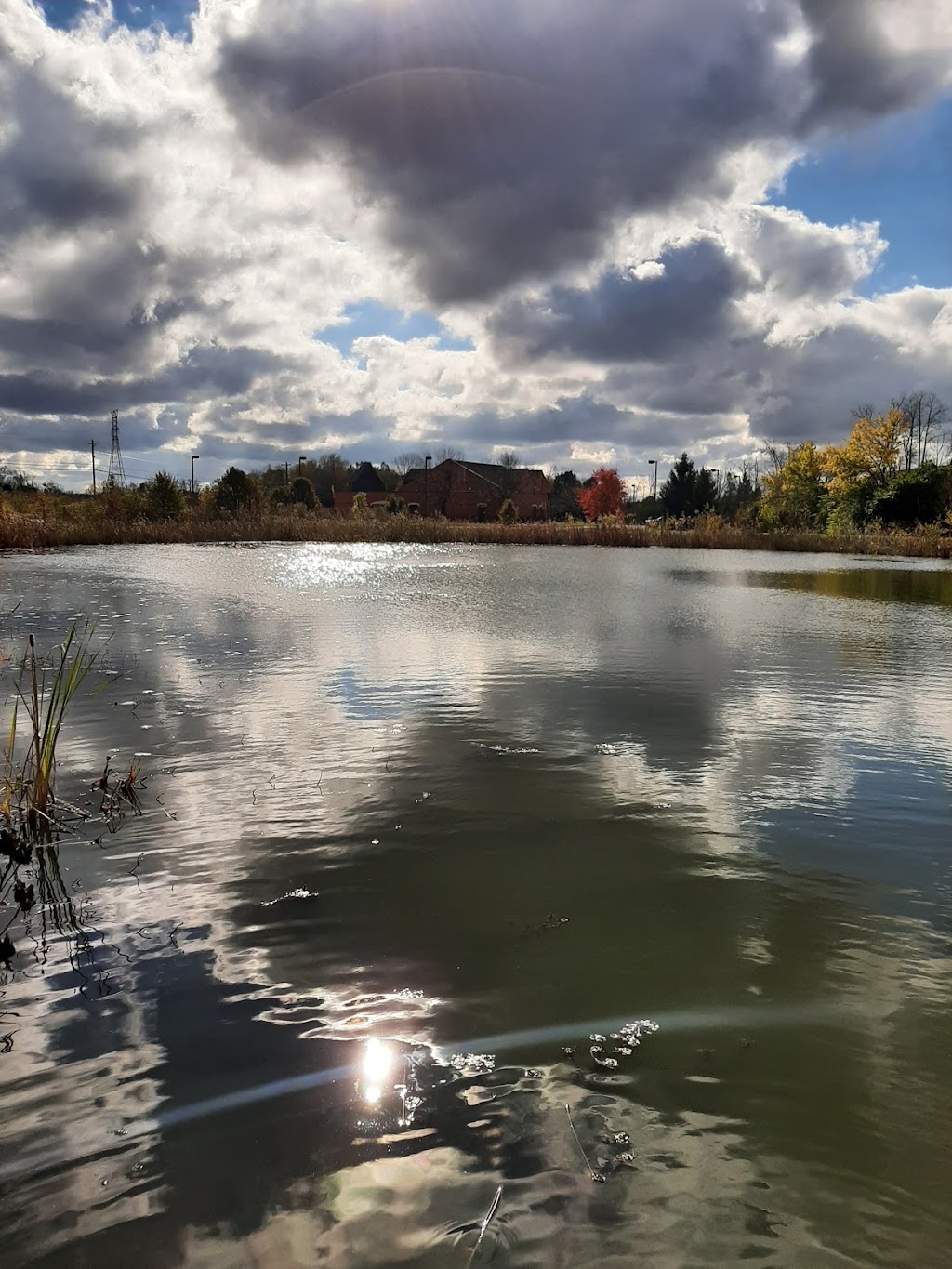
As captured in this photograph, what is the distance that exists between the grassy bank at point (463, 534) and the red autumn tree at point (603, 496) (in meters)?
35.1

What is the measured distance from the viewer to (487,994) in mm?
2398

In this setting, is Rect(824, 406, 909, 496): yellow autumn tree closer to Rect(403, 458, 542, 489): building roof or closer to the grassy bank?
the grassy bank

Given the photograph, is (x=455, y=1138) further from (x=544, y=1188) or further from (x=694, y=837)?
(x=694, y=837)

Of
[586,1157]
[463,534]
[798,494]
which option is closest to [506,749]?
[586,1157]

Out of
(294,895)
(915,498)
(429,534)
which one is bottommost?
(294,895)

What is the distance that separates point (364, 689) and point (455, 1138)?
4775mm

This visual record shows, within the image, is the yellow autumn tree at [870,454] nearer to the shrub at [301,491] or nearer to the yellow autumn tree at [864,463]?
the yellow autumn tree at [864,463]

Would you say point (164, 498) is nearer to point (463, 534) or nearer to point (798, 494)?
point (463, 534)

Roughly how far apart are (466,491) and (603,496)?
1308 cm

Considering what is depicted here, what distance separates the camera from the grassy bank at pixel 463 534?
2916cm

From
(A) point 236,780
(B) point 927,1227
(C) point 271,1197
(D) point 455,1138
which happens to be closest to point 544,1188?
(D) point 455,1138

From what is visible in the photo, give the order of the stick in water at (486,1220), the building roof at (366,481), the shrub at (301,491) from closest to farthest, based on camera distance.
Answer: the stick in water at (486,1220), the shrub at (301,491), the building roof at (366,481)

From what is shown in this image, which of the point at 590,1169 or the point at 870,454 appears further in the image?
the point at 870,454

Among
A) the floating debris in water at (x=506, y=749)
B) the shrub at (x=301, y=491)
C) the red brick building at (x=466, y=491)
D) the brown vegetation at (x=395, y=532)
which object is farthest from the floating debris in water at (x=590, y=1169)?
the red brick building at (x=466, y=491)
